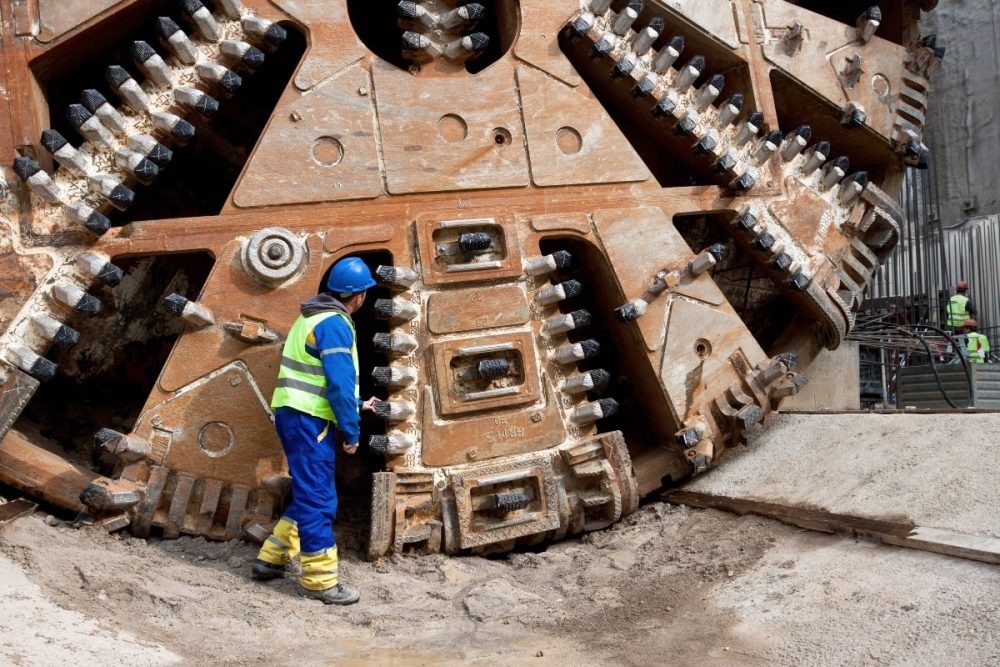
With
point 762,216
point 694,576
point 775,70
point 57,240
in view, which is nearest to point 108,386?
point 57,240

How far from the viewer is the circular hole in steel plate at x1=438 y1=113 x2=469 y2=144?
5.07 meters

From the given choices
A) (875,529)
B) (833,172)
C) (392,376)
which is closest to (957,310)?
(833,172)

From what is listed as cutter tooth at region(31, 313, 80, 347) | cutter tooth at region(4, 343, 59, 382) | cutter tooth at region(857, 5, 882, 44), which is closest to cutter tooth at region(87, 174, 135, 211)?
cutter tooth at region(31, 313, 80, 347)

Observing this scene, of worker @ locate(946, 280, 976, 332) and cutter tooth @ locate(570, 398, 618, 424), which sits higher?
worker @ locate(946, 280, 976, 332)

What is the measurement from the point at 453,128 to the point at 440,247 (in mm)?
703

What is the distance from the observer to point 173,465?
173 inches

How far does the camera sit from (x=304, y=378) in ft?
13.3

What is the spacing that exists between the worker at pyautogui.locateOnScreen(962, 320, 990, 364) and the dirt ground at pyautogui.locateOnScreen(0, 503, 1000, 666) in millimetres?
5882

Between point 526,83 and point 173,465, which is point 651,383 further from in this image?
point 173,465

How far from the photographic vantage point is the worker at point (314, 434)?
3887 mm

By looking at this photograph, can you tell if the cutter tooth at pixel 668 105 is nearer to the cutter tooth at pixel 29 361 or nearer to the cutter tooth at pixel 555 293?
the cutter tooth at pixel 555 293

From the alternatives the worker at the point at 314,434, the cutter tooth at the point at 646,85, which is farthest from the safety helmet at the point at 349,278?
the cutter tooth at the point at 646,85

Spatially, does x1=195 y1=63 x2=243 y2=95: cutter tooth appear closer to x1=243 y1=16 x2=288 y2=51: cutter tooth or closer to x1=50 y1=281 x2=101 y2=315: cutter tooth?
x1=243 y1=16 x2=288 y2=51: cutter tooth

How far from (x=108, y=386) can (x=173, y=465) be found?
1393 mm
